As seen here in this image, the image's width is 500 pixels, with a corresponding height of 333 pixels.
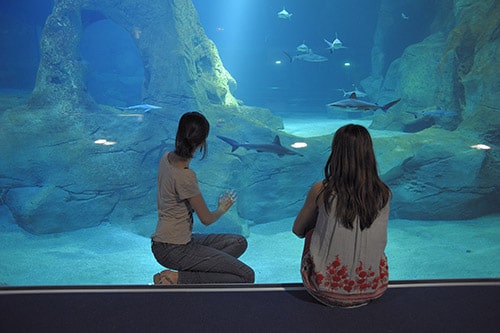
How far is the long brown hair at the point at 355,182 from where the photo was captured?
1.83 meters

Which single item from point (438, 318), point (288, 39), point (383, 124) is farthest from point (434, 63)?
point (288, 39)

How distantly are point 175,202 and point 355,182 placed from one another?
1119 millimetres

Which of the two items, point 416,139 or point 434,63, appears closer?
point 416,139

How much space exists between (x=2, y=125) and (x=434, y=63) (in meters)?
11.9

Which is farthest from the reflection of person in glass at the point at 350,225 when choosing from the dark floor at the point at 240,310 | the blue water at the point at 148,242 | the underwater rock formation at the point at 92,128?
the underwater rock formation at the point at 92,128

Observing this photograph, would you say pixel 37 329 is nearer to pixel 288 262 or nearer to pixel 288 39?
pixel 288 262

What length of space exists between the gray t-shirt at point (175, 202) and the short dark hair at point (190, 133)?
0.13 meters

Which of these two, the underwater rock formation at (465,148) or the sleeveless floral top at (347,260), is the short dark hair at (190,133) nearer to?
the sleeveless floral top at (347,260)

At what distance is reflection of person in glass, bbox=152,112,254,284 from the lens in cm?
226

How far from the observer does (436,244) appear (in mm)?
6332

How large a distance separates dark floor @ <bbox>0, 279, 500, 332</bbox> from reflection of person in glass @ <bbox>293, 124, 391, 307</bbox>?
0.47 feet

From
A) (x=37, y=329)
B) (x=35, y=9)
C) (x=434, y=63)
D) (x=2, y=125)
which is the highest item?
(x=35, y=9)

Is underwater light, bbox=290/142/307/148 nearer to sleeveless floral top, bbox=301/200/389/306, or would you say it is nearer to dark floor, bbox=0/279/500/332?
dark floor, bbox=0/279/500/332

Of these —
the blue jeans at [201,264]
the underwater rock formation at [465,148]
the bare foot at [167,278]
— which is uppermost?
the underwater rock formation at [465,148]
